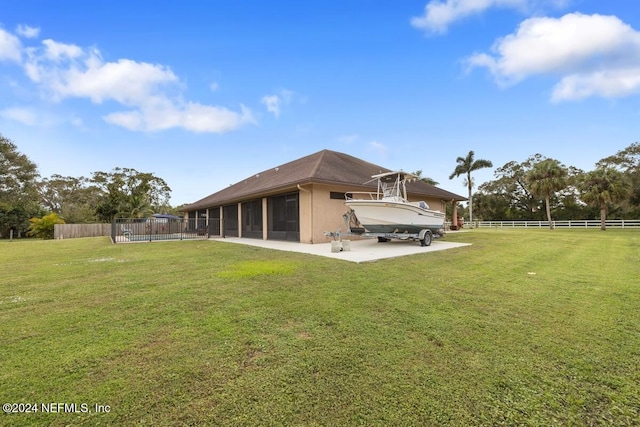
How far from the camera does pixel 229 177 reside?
29.8 metres

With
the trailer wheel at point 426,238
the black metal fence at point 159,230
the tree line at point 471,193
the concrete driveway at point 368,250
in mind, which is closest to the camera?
the concrete driveway at point 368,250

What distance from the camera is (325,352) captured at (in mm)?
2553

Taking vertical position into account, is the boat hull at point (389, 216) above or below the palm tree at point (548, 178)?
below

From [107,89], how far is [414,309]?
1622 cm

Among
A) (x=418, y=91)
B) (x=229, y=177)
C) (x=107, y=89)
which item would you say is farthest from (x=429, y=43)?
(x=229, y=177)

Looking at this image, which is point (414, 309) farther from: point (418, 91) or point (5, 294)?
point (418, 91)

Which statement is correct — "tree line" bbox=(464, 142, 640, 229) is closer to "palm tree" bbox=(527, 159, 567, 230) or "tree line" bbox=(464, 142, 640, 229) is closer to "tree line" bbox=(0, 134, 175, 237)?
"palm tree" bbox=(527, 159, 567, 230)

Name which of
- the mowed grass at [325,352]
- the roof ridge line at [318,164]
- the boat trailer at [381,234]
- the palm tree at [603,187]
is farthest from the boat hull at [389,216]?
the palm tree at [603,187]

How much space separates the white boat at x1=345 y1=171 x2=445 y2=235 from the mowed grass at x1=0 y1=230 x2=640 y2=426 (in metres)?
5.33

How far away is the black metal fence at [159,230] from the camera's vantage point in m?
18.1

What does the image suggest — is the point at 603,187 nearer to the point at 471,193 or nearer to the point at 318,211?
the point at 471,193

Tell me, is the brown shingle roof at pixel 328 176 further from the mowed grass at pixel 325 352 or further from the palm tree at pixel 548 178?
the palm tree at pixel 548 178

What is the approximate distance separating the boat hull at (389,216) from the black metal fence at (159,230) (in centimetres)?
1210

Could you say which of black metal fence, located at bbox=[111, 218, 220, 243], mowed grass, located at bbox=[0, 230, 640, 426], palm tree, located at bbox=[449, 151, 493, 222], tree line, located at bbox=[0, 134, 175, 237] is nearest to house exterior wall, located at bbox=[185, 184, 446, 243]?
mowed grass, located at bbox=[0, 230, 640, 426]
